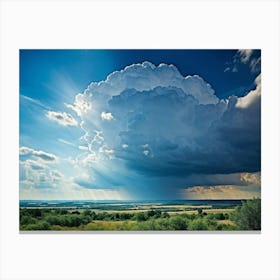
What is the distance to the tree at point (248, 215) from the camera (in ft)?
19.0

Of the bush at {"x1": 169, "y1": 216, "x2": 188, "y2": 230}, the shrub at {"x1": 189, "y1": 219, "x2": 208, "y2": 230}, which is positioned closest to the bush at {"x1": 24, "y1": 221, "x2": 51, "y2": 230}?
the bush at {"x1": 169, "y1": 216, "x2": 188, "y2": 230}

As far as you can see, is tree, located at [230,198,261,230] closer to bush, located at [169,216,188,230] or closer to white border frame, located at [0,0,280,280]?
white border frame, located at [0,0,280,280]

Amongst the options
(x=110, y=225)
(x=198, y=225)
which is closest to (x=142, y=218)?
(x=110, y=225)

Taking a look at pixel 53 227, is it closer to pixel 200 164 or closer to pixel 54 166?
pixel 54 166

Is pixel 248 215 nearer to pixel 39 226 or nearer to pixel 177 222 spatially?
pixel 177 222

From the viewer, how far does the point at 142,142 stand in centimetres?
585

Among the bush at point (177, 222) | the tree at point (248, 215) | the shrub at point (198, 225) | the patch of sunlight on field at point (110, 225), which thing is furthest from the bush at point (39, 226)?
the tree at point (248, 215)

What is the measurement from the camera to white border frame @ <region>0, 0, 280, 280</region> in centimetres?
562

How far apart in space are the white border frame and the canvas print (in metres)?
0.11
